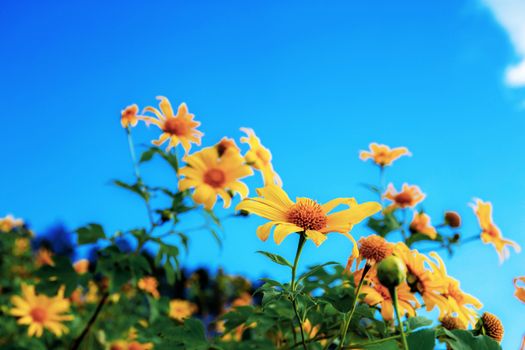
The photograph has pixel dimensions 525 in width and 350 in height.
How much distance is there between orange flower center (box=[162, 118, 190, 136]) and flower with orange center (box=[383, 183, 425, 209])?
1.08 meters

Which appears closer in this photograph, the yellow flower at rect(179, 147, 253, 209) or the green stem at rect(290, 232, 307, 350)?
the green stem at rect(290, 232, 307, 350)

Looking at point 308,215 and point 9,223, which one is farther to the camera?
point 9,223

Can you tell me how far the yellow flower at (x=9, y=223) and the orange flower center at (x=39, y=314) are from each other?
7.62 ft

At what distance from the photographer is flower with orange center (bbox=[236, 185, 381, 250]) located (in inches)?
41.0

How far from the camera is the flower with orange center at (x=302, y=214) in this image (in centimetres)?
104

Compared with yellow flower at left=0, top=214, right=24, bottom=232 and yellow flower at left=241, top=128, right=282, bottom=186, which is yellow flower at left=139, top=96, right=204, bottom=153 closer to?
yellow flower at left=241, top=128, right=282, bottom=186

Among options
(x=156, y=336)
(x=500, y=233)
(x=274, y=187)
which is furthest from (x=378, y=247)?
(x=500, y=233)

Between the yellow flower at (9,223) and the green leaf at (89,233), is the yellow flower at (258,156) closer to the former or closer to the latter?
the green leaf at (89,233)

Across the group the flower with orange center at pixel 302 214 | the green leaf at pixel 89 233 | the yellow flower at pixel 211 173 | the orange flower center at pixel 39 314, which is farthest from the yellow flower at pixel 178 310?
the flower with orange center at pixel 302 214

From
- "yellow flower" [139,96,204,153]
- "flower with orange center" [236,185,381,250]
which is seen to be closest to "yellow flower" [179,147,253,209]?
"yellow flower" [139,96,204,153]

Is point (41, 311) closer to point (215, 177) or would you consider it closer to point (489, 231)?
point (215, 177)

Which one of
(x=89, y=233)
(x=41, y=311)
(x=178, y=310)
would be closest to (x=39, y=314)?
(x=41, y=311)

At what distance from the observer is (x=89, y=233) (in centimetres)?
224

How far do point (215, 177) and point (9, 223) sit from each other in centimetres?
448
